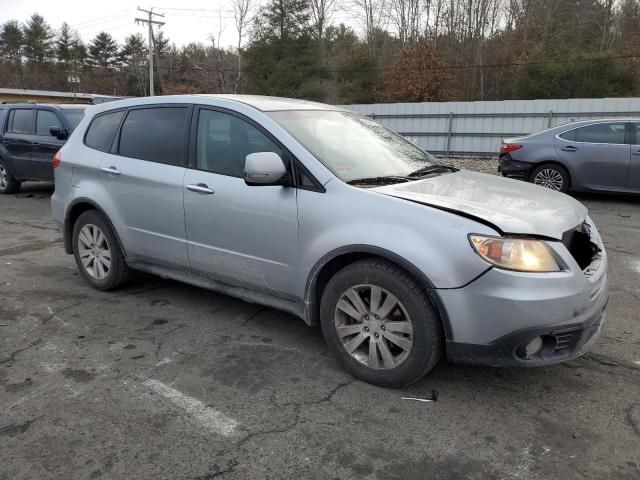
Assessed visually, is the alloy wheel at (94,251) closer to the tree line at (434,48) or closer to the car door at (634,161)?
the car door at (634,161)

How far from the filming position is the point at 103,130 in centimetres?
468

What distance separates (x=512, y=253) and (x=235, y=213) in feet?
5.85

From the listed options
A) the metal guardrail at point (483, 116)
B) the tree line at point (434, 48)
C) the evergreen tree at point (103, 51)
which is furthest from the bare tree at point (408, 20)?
the evergreen tree at point (103, 51)

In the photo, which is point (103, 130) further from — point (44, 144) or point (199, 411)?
point (44, 144)

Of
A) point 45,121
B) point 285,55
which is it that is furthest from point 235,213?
point 285,55

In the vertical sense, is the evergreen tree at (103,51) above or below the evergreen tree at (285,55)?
above

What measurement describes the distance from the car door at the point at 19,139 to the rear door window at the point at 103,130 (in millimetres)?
6415

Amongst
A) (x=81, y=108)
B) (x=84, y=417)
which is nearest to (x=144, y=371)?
(x=84, y=417)

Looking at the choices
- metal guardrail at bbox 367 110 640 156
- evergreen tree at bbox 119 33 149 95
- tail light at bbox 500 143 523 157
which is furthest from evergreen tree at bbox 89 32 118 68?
tail light at bbox 500 143 523 157

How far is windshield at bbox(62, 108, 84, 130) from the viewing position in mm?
9750

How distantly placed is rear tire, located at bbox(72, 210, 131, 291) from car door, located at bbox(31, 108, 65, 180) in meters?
5.75

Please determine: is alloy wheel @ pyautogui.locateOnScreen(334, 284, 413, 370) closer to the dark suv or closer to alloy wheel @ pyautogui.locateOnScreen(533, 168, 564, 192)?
alloy wheel @ pyautogui.locateOnScreen(533, 168, 564, 192)

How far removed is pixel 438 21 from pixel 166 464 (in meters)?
42.5

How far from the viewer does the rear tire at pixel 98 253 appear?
4566 millimetres
